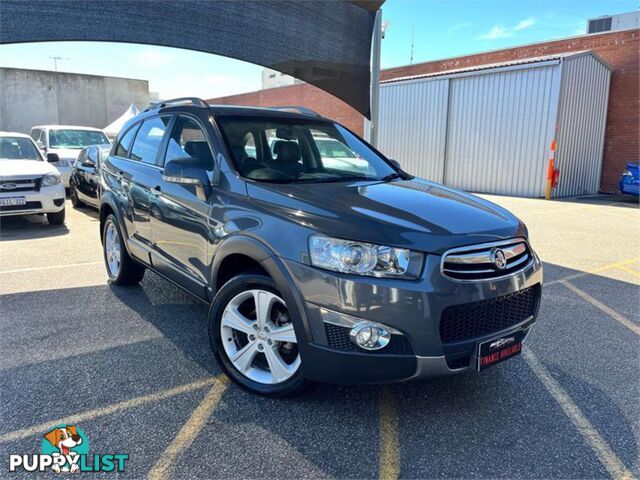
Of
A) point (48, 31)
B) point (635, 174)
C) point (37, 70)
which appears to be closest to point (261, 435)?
point (48, 31)

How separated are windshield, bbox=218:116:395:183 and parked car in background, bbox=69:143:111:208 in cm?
647

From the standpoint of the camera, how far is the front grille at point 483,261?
2.50 metres

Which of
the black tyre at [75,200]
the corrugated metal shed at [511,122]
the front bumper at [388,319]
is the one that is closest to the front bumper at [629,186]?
the corrugated metal shed at [511,122]

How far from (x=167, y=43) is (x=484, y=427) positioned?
6317 millimetres

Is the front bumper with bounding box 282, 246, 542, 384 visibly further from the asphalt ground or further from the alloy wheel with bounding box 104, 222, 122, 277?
the alloy wheel with bounding box 104, 222, 122, 277

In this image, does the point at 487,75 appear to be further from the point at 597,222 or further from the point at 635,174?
the point at 597,222

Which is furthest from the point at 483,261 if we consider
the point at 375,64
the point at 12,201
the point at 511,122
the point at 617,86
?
the point at 617,86

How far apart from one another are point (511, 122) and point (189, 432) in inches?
554

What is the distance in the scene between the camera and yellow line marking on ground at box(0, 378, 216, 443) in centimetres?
258

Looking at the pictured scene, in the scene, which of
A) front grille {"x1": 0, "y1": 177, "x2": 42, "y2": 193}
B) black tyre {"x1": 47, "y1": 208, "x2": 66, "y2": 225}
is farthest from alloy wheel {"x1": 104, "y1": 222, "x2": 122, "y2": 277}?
black tyre {"x1": 47, "y1": 208, "x2": 66, "y2": 225}

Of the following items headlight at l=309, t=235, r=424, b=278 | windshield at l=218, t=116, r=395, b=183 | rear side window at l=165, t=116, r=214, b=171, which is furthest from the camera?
rear side window at l=165, t=116, r=214, b=171

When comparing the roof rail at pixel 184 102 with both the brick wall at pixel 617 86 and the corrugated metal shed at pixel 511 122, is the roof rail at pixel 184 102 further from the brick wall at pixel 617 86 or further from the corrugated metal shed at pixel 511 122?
the brick wall at pixel 617 86

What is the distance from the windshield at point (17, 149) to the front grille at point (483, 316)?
29.5 ft

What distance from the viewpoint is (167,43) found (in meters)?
6.73
